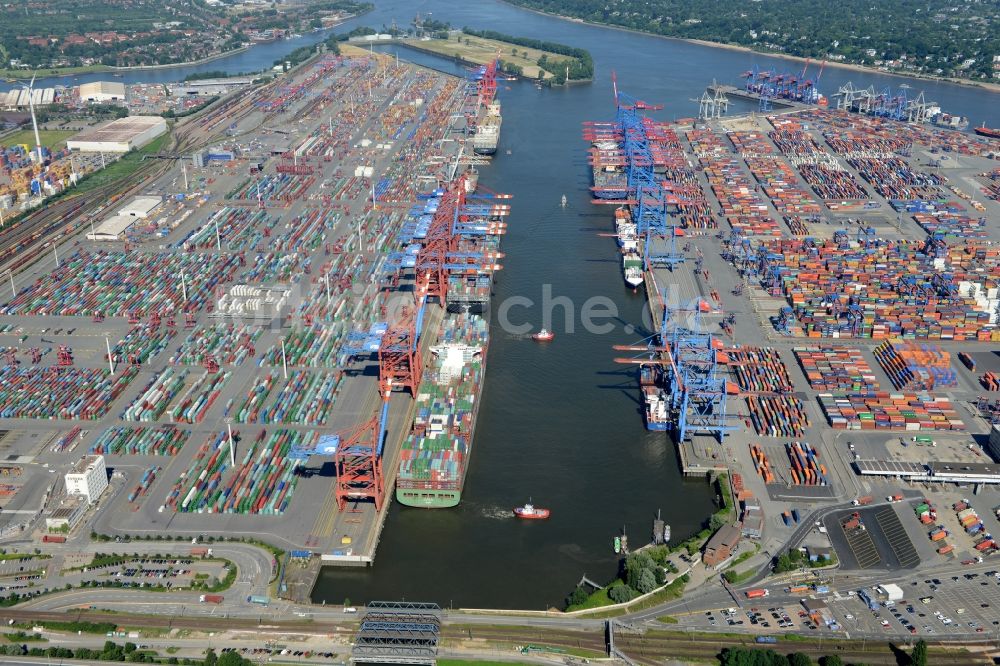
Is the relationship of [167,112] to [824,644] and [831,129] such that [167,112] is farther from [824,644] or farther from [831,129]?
[824,644]

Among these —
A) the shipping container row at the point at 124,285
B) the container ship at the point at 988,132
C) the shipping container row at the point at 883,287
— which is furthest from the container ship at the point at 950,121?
the shipping container row at the point at 124,285

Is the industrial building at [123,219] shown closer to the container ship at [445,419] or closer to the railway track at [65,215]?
the railway track at [65,215]

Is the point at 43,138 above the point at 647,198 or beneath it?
beneath

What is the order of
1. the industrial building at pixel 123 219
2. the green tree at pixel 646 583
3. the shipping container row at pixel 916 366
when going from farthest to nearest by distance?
→ the industrial building at pixel 123 219, the shipping container row at pixel 916 366, the green tree at pixel 646 583

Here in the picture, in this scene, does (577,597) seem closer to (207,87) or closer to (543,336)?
(543,336)

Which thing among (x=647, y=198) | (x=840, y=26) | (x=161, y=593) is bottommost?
(x=161, y=593)

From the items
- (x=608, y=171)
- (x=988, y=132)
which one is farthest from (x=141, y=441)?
(x=988, y=132)

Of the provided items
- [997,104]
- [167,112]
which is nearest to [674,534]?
[167,112]
